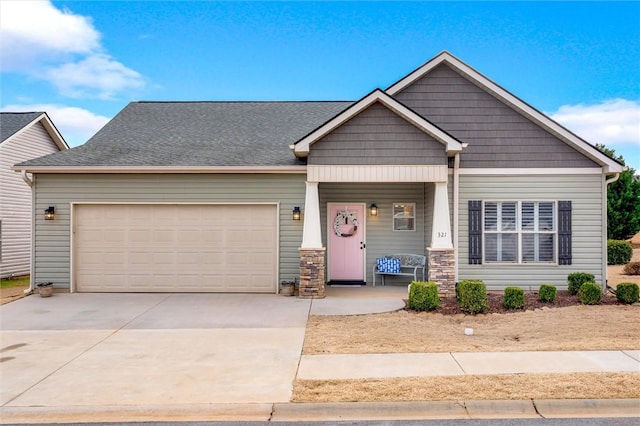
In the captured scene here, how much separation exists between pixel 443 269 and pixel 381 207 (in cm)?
275

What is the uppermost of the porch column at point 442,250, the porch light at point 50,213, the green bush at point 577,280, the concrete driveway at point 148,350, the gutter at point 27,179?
the gutter at point 27,179

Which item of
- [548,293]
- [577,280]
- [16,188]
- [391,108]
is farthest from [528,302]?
[16,188]

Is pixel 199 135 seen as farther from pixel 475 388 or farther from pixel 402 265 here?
pixel 475 388

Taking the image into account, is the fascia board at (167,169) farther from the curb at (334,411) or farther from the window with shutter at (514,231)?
the curb at (334,411)

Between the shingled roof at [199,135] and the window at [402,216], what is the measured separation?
3.28 metres

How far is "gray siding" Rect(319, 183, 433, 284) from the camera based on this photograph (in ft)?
41.5

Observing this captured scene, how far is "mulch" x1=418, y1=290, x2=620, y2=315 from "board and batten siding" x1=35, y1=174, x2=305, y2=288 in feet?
12.2

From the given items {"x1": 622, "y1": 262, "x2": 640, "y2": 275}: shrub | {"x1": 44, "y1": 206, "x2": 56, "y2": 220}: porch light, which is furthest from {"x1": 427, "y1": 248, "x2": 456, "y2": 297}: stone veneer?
{"x1": 622, "y1": 262, "x2": 640, "y2": 275}: shrub

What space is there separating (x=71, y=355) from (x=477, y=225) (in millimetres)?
9164

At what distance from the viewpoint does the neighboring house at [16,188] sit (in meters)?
15.5

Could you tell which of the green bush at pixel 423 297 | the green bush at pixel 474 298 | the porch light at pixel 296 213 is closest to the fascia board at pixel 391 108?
the porch light at pixel 296 213

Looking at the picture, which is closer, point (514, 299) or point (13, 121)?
point (514, 299)

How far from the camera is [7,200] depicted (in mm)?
15688

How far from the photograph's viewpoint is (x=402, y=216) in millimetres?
12734
